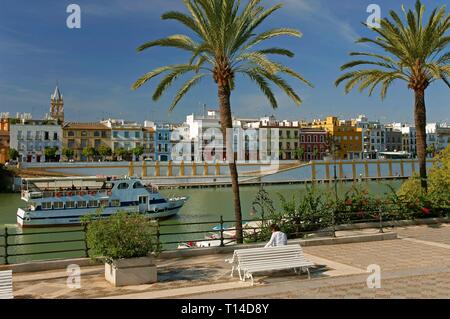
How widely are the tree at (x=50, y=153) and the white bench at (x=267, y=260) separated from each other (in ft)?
271

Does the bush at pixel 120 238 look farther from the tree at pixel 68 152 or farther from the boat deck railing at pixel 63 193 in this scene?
the tree at pixel 68 152

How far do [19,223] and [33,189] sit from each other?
2.89 metres

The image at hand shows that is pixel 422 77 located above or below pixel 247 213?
above

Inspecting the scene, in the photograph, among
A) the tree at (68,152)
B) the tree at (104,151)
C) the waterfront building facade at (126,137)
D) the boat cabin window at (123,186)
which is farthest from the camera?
the waterfront building facade at (126,137)

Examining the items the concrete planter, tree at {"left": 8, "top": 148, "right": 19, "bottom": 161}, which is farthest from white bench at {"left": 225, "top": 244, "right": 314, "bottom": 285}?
tree at {"left": 8, "top": 148, "right": 19, "bottom": 161}

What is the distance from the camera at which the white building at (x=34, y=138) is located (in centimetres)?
8738

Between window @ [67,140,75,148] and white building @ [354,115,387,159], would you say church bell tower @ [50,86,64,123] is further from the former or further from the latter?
white building @ [354,115,387,159]

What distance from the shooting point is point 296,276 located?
397 inches

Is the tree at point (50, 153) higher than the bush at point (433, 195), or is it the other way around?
the tree at point (50, 153)

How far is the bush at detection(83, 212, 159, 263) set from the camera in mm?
9406

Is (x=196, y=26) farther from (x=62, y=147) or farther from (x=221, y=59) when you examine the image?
(x=62, y=147)

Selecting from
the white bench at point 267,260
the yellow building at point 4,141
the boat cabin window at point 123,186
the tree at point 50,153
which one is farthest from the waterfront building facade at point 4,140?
the white bench at point 267,260
